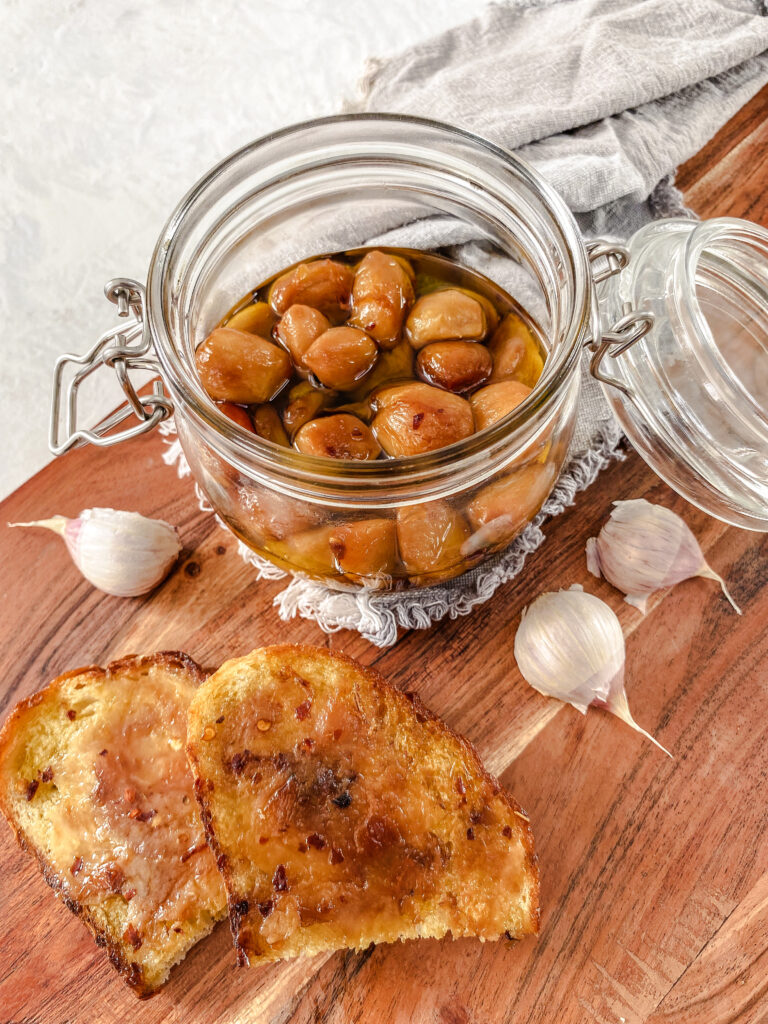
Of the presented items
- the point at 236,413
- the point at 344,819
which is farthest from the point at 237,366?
the point at 344,819

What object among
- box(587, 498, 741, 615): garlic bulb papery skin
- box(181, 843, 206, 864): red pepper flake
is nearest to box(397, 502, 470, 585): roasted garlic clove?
box(587, 498, 741, 615): garlic bulb papery skin

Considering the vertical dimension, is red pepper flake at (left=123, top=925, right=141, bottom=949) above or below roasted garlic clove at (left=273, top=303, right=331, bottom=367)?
below

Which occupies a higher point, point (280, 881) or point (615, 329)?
point (615, 329)

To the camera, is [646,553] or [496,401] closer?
[496,401]

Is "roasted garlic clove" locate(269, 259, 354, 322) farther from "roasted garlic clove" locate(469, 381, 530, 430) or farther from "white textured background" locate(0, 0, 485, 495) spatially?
"white textured background" locate(0, 0, 485, 495)

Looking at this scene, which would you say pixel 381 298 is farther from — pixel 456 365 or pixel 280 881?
pixel 280 881

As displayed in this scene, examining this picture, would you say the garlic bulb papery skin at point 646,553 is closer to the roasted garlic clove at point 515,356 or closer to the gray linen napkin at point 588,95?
the gray linen napkin at point 588,95
